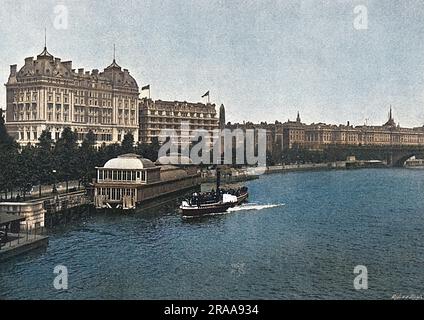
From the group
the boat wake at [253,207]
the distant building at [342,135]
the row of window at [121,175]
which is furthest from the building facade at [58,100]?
the distant building at [342,135]

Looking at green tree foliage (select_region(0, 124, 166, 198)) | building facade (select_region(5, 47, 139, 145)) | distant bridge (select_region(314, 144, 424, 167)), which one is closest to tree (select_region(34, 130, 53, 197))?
green tree foliage (select_region(0, 124, 166, 198))

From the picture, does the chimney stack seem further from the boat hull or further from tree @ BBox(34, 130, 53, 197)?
the boat hull

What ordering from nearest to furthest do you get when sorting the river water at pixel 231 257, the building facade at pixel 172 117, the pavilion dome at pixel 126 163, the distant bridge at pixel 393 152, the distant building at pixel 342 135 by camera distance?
the river water at pixel 231 257
the pavilion dome at pixel 126 163
the building facade at pixel 172 117
the distant bridge at pixel 393 152
the distant building at pixel 342 135

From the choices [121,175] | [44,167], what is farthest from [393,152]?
Answer: [44,167]

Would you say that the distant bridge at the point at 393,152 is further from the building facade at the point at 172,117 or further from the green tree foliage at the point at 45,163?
the green tree foliage at the point at 45,163

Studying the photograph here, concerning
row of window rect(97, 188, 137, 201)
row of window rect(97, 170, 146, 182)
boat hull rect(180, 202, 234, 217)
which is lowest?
boat hull rect(180, 202, 234, 217)
